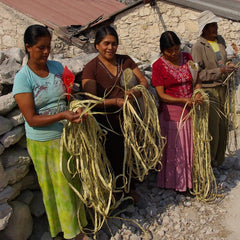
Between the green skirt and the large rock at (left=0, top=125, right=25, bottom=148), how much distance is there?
0.59ft

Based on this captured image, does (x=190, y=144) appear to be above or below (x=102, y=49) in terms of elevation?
below

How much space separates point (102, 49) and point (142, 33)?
5517 mm

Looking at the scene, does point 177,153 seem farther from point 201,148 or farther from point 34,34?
point 34,34

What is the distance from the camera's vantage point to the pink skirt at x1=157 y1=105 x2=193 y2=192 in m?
2.96

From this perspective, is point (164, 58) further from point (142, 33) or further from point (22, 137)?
point (142, 33)

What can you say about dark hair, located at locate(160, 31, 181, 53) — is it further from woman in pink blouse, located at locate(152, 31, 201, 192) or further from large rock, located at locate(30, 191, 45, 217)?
large rock, located at locate(30, 191, 45, 217)

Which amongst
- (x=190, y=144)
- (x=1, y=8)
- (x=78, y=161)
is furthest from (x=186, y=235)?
(x=1, y=8)

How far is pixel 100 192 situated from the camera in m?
2.26

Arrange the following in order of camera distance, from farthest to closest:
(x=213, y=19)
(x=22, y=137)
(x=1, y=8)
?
(x=1, y=8)
(x=213, y=19)
(x=22, y=137)

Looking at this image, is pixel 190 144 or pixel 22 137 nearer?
pixel 22 137

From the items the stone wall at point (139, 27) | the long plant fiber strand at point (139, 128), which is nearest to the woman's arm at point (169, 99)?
the long plant fiber strand at point (139, 128)

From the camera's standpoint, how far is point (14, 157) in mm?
2322

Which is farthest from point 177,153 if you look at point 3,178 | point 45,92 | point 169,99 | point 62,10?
point 62,10

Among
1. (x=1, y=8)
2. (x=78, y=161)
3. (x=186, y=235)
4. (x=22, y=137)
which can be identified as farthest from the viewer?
(x=1, y=8)
